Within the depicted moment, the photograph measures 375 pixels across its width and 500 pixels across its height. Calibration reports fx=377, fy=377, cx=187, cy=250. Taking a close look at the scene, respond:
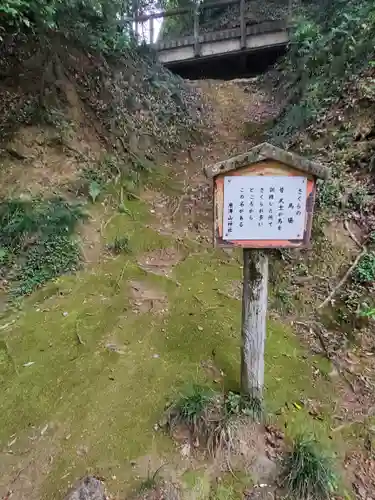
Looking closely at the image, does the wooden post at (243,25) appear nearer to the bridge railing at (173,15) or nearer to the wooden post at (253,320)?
the bridge railing at (173,15)

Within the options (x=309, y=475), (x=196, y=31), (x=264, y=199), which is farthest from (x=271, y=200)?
(x=196, y=31)

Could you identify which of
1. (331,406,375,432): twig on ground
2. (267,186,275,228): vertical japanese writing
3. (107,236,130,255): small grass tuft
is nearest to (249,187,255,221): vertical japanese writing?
(267,186,275,228): vertical japanese writing

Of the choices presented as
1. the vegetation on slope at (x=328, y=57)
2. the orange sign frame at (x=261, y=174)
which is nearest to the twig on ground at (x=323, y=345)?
the orange sign frame at (x=261, y=174)

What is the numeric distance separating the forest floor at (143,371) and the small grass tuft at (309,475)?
8.7 inches

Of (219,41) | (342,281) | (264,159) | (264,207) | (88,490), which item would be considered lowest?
(88,490)

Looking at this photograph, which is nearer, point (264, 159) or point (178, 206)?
point (264, 159)

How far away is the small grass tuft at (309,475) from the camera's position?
8.53ft

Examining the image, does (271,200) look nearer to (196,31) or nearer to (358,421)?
(358,421)

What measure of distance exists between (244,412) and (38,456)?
1.67 metres

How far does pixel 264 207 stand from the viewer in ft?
8.89

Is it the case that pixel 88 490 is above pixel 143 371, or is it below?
below

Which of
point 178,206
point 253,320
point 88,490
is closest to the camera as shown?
point 88,490

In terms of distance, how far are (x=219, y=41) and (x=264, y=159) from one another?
1294 cm

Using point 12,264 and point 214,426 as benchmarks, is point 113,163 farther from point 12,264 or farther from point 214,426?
point 214,426
